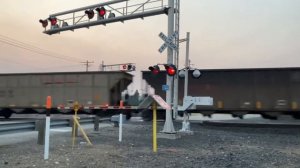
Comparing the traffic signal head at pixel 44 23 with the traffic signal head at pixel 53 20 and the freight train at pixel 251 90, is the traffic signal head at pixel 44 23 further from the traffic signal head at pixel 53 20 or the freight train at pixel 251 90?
the freight train at pixel 251 90

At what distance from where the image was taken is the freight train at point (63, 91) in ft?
92.2

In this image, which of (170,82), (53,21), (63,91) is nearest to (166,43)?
(170,82)

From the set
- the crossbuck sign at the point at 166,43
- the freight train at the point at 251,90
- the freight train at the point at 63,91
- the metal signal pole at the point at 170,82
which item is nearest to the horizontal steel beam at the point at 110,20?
the metal signal pole at the point at 170,82

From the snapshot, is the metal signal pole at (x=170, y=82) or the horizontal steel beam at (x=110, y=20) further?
the horizontal steel beam at (x=110, y=20)

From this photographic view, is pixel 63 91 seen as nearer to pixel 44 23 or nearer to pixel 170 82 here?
pixel 44 23

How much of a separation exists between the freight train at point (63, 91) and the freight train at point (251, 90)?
12.8 feet

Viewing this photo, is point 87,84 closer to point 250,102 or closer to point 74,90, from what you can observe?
point 74,90

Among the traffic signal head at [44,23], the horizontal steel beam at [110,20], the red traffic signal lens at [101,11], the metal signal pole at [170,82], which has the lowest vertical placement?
the metal signal pole at [170,82]

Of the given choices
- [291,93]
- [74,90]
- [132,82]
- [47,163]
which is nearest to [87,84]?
[74,90]

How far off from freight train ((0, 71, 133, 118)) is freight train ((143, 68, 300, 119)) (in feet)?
12.8

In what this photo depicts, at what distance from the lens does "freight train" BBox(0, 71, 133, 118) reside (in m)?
28.1

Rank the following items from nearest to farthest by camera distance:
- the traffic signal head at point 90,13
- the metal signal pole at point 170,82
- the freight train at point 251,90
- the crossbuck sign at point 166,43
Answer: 1. the crossbuck sign at point 166,43
2. the metal signal pole at point 170,82
3. the traffic signal head at point 90,13
4. the freight train at point 251,90

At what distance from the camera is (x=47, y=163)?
23.9 ft

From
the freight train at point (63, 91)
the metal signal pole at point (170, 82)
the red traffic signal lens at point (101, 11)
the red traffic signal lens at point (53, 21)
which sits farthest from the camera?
the freight train at point (63, 91)
